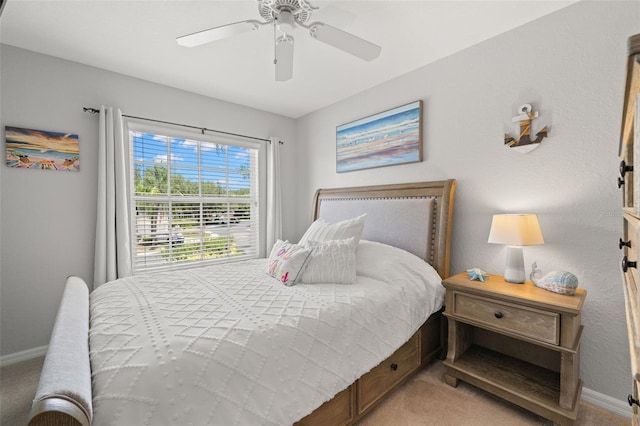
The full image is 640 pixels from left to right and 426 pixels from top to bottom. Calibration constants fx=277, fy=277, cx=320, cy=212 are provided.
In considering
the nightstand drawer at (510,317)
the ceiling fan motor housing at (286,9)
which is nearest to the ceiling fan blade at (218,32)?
the ceiling fan motor housing at (286,9)

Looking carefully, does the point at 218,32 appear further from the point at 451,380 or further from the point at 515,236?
the point at 451,380

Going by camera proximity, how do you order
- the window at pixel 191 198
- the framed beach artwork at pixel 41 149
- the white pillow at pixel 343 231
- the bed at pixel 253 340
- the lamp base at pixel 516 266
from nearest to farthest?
the bed at pixel 253 340
the lamp base at pixel 516 266
the framed beach artwork at pixel 41 149
the white pillow at pixel 343 231
the window at pixel 191 198

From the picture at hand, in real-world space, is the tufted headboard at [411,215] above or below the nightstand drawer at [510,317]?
above

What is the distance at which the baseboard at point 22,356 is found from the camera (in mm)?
2164

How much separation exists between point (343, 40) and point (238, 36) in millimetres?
896

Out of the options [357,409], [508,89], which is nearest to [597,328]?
[357,409]

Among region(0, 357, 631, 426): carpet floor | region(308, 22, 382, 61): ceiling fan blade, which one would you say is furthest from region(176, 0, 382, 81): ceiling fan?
region(0, 357, 631, 426): carpet floor

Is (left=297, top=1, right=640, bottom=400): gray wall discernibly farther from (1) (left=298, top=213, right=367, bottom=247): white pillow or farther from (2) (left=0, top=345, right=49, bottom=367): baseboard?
(2) (left=0, top=345, right=49, bottom=367): baseboard

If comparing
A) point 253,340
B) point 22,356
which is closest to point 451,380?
point 253,340

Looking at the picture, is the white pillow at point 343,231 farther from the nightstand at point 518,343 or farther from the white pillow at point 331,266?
the nightstand at point 518,343

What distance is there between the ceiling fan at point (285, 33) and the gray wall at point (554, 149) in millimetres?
1053

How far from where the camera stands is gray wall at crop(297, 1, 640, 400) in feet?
5.38

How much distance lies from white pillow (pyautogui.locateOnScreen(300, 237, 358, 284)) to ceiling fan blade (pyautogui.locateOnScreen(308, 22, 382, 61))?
4.20 ft

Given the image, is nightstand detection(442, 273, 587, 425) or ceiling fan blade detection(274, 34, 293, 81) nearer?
nightstand detection(442, 273, 587, 425)
